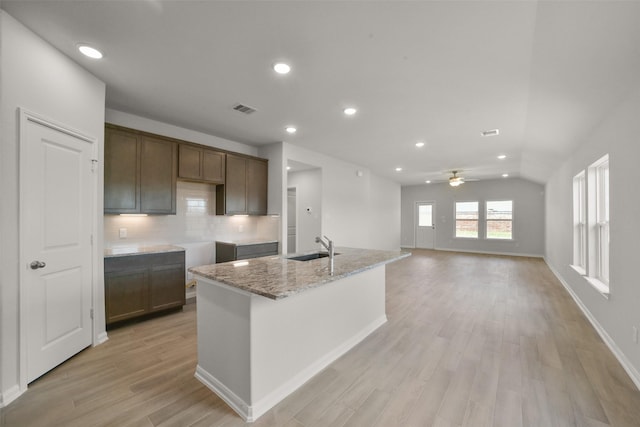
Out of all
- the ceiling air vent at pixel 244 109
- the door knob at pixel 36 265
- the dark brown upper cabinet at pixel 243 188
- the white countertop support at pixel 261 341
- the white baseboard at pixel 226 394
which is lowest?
the white baseboard at pixel 226 394

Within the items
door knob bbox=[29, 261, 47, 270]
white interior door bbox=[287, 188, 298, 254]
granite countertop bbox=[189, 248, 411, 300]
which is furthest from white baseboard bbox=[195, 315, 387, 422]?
white interior door bbox=[287, 188, 298, 254]

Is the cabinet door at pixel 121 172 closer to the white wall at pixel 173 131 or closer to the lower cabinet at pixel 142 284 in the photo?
the white wall at pixel 173 131

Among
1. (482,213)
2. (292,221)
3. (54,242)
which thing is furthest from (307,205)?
(482,213)

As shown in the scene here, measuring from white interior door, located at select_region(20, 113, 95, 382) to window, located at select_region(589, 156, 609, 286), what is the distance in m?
5.51

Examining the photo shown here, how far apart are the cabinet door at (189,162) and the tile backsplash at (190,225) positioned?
0.36 m

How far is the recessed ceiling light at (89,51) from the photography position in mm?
2182

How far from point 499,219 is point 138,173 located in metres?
10.4

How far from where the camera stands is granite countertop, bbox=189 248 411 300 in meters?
1.70

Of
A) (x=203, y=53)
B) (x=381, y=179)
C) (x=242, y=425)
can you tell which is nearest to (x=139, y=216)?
(x=203, y=53)

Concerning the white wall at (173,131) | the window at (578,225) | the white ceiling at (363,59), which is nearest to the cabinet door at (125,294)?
the white wall at (173,131)

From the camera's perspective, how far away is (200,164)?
4082 mm

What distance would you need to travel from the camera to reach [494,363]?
2.45m

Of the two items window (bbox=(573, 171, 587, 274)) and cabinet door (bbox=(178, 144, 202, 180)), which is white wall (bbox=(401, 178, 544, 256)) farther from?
cabinet door (bbox=(178, 144, 202, 180))

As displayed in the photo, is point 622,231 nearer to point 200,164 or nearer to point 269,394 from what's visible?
point 269,394
